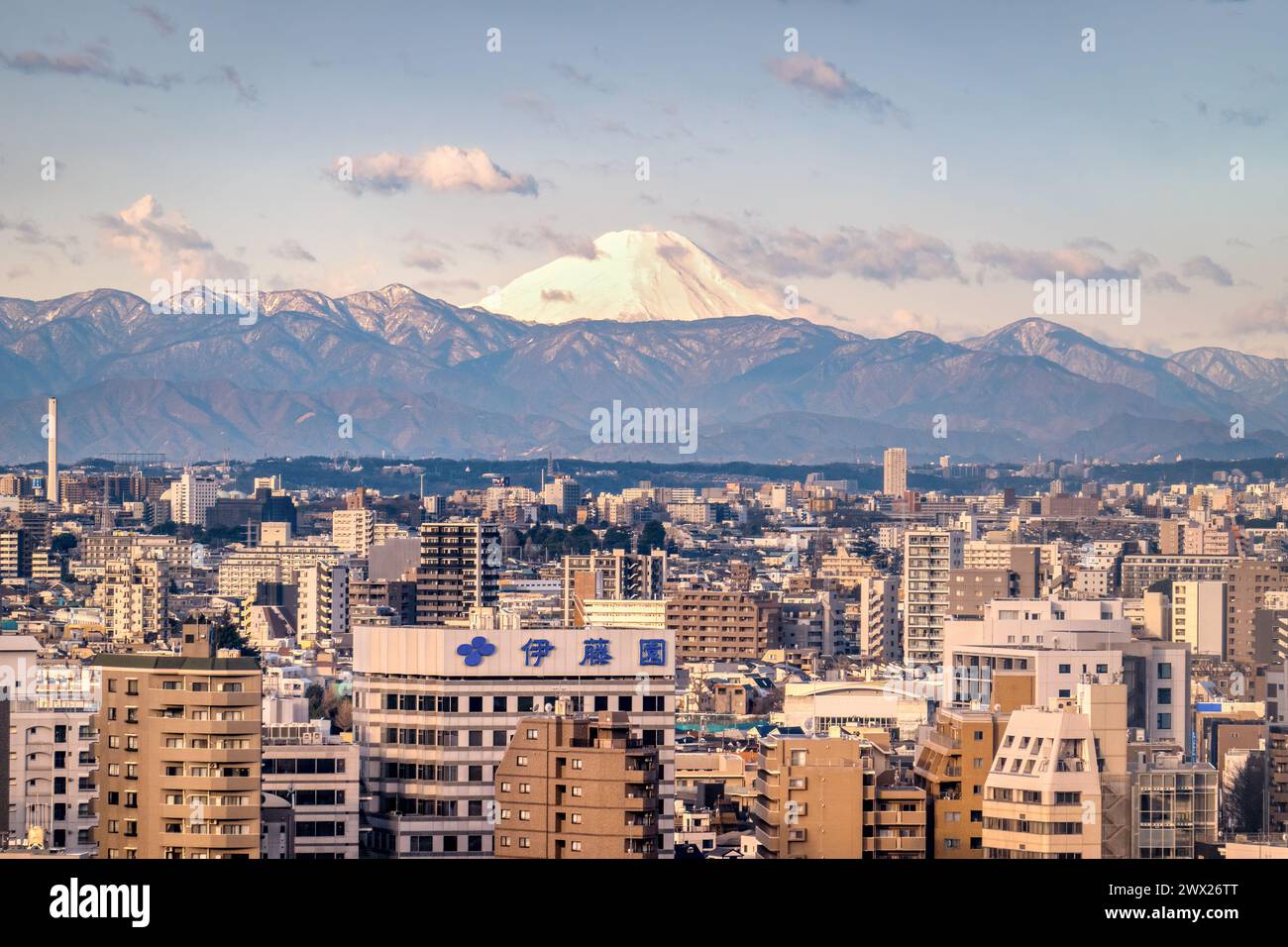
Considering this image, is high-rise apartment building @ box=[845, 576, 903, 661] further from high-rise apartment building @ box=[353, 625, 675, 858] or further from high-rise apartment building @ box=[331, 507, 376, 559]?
high-rise apartment building @ box=[353, 625, 675, 858]

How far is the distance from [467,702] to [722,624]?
105 feet

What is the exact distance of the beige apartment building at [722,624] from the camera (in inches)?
1896

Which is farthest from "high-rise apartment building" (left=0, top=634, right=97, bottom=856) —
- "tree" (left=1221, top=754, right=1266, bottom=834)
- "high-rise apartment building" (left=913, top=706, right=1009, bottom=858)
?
"tree" (left=1221, top=754, right=1266, bottom=834)

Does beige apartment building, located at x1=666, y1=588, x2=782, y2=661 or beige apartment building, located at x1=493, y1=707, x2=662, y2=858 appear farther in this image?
beige apartment building, located at x1=666, y1=588, x2=782, y2=661

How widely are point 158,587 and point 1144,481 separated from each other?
65722 mm

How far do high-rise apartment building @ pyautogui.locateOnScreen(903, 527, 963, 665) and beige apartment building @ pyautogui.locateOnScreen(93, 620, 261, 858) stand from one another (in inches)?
1241

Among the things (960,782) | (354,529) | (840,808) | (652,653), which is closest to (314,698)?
(652,653)

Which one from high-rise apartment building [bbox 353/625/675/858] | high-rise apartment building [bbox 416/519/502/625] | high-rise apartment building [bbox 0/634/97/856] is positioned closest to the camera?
high-rise apartment building [bbox 353/625/675/858]

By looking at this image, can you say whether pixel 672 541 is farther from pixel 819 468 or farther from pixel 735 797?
pixel 735 797

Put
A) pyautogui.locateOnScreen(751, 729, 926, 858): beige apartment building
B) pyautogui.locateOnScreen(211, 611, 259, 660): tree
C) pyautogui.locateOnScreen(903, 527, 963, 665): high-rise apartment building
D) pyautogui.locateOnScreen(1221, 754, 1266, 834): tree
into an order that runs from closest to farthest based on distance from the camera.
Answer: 1. pyautogui.locateOnScreen(751, 729, 926, 858): beige apartment building
2. pyautogui.locateOnScreen(1221, 754, 1266, 834): tree
3. pyautogui.locateOnScreen(211, 611, 259, 660): tree
4. pyautogui.locateOnScreen(903, 527, 963, 665): high-rise apartment building

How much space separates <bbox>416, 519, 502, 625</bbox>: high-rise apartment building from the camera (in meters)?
49.8
